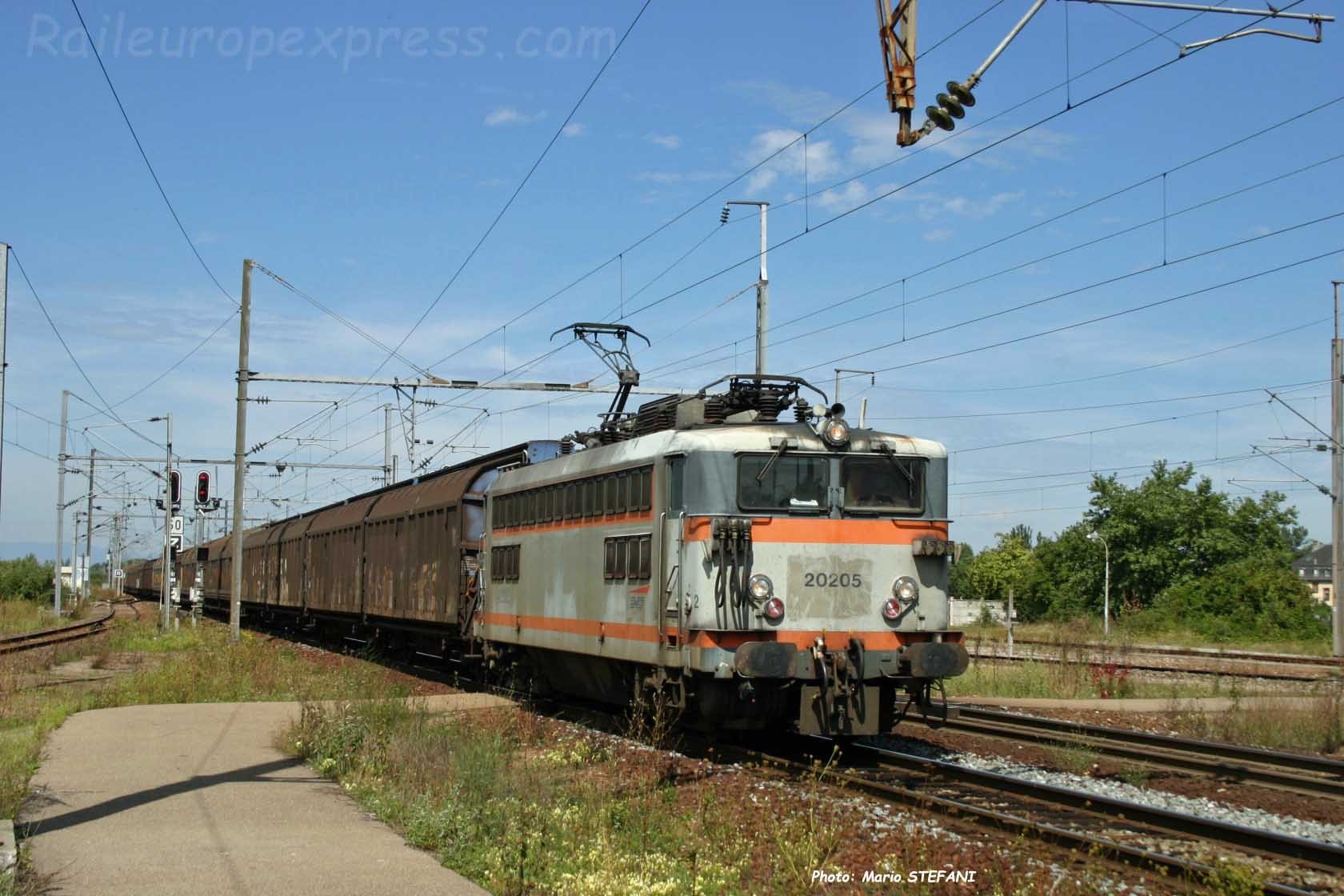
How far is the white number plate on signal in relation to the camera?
11.9 metres

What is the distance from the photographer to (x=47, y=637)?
38156 millimetres

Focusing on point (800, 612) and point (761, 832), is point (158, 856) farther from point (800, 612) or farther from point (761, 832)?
point (800, 612)

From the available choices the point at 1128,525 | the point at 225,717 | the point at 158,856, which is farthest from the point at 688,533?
the point at 1128,525

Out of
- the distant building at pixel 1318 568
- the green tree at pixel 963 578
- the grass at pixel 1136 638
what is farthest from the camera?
Answer: the distant building at pixel 1318 568

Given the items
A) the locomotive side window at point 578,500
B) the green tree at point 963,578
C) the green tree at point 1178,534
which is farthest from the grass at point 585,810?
the green tree at point 963,578

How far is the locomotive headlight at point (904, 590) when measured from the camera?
40.3ft

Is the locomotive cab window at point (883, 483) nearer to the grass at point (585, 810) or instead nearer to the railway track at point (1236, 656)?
the grass at point (585, 810)

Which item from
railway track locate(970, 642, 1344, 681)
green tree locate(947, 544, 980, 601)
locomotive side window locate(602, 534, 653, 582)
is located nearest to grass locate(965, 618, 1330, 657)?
railway track locate(970, 642, 1344, 681)

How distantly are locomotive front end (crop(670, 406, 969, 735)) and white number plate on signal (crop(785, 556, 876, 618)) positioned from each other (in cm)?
1

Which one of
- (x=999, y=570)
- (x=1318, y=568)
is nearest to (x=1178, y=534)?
(x=999, y=570)

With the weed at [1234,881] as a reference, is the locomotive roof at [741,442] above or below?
above

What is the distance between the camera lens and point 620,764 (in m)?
11.7

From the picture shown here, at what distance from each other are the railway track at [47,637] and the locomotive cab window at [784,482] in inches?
883

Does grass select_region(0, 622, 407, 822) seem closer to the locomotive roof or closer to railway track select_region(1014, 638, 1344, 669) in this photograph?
the locomotive roof
